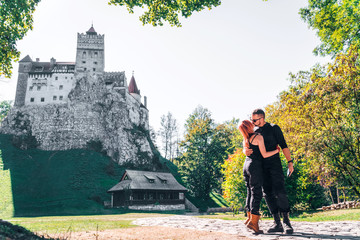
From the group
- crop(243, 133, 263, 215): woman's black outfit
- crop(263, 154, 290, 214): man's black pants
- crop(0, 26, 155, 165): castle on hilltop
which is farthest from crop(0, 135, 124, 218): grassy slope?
crop(263, 154, 290, 214): man's black pants

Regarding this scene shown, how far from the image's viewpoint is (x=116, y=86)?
6581 centimetres

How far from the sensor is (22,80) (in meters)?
63.8

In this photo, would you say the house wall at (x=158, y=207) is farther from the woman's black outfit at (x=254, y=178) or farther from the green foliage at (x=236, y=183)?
the woman's black outfit at (x=254, y=178)

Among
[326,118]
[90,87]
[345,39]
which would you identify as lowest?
[326,118]

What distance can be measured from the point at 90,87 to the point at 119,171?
25.0 m

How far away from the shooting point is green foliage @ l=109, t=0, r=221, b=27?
29.3ft

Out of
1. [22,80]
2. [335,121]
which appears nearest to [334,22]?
[335,121]

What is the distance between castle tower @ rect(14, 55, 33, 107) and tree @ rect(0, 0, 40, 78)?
194 ft

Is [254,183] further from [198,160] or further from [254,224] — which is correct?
[198,160]

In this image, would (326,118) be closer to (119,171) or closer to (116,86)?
(119,171)

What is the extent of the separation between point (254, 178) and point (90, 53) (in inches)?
2720

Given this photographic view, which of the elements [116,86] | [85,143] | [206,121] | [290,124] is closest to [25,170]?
[85,143]

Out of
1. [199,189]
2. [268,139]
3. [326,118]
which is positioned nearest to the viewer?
[268,139]

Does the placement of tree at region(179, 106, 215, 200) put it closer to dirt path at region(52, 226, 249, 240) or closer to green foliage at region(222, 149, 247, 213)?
green foliage at region(222, 149, 247, 213)
